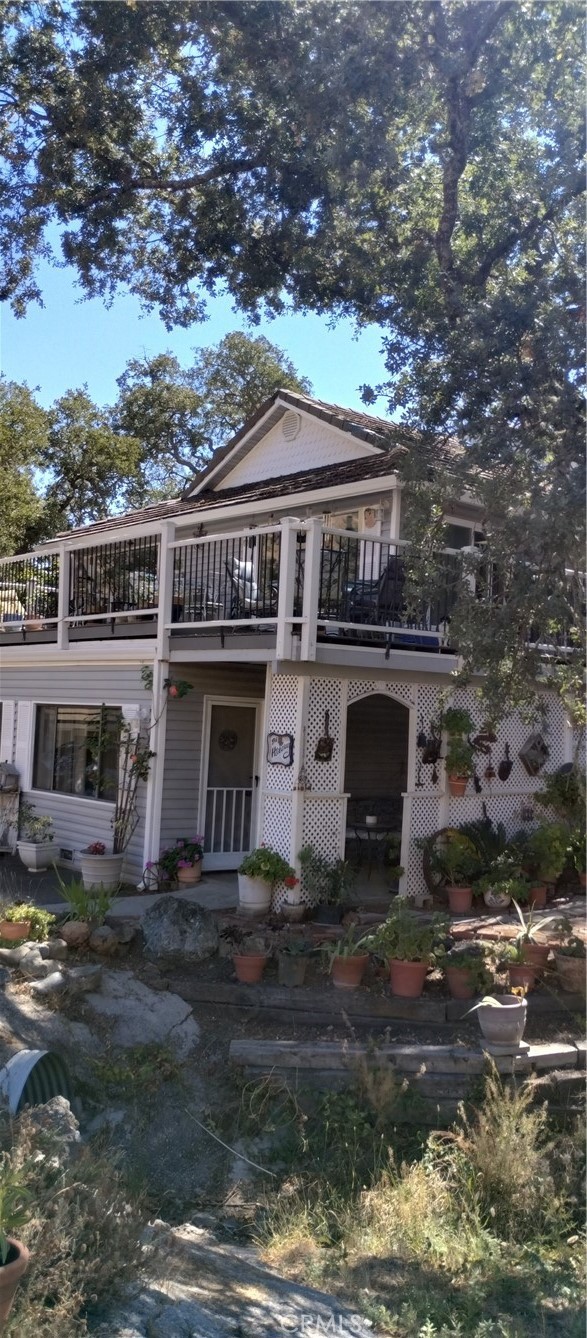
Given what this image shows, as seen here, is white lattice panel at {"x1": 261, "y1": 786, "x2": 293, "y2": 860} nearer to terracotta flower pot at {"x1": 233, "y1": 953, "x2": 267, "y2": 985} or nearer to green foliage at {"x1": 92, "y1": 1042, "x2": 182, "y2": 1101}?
terracotta flower pot at {"x1": 233, "y1": 953, "x2": 267, "y2": 985}

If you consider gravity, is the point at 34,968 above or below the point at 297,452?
below

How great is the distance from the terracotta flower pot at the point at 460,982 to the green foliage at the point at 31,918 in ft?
12.1

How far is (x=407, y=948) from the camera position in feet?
27.8

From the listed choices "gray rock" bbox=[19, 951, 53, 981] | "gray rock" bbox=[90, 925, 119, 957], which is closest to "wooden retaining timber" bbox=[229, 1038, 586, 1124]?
"gray rock" bbox=[19, 951, 53, 981]

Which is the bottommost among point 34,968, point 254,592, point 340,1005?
point 340,1005

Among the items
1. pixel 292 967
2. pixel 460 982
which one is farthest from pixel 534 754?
pixel 292 967

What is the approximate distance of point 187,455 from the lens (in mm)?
30719

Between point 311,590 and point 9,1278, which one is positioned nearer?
point 9,1278

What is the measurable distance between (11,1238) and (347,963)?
517 centimetres

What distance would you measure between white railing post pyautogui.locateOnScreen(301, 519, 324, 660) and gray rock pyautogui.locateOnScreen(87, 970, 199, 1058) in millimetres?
3460

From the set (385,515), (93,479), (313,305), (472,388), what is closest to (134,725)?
(385,515)

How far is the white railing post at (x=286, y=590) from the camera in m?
10.0

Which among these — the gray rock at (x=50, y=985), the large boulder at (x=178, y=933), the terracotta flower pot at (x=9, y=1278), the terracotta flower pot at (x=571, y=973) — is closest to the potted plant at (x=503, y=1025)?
the terracotta flower pot at (x=571, y=973)
